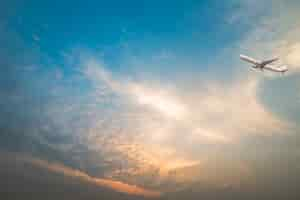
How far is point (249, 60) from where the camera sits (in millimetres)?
127625

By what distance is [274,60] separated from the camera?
120312 millimetres

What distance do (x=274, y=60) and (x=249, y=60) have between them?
11266 millimetres
